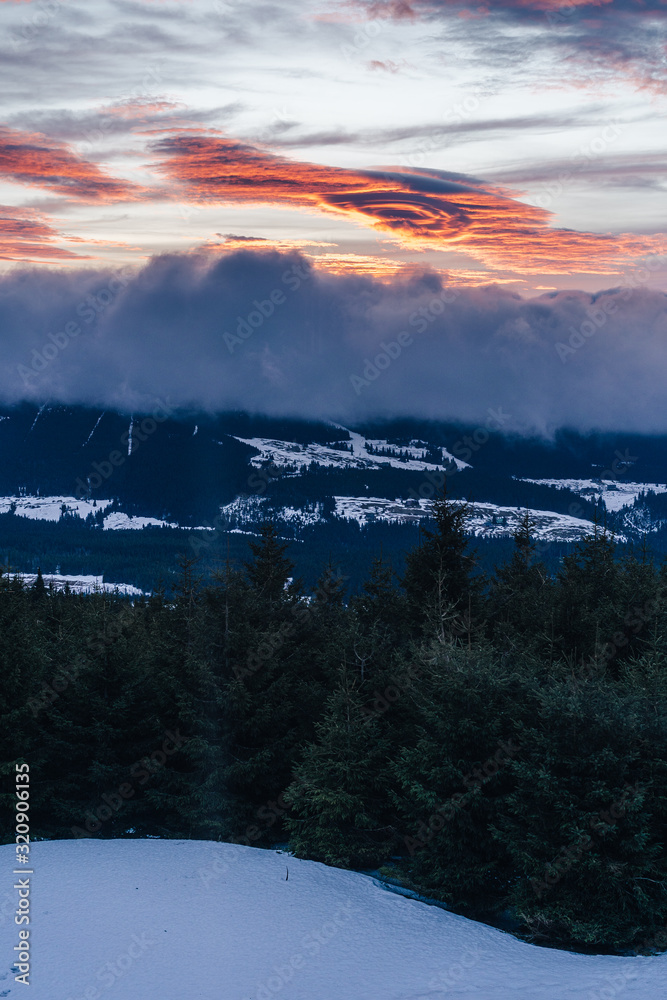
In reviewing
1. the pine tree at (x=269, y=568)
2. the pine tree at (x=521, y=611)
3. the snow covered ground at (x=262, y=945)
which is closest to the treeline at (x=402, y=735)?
the pine tree at (x=521, y=611)

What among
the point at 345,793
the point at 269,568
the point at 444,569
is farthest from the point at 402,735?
the point at 269,568

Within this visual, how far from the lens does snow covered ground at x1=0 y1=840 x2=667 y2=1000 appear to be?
1486 cm

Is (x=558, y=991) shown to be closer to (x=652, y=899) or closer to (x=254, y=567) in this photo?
(x=652, y=899)

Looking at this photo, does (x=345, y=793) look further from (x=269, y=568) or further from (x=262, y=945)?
(x=269, y=568)

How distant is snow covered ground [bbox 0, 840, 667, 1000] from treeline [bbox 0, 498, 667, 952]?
4.24 feet

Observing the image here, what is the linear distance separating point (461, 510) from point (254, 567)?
13.8 metres

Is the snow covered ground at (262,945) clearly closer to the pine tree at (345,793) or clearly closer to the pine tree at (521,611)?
the pine tree at (345,793)

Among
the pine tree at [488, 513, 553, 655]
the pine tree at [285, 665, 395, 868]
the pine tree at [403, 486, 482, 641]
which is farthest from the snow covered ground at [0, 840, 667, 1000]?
the pine tree at [403, 486, 482, 641]

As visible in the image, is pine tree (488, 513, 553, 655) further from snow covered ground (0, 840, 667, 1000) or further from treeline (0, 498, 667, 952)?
snow covered ground (0, 840, 667, 1000)

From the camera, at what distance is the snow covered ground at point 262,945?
14.9 metres

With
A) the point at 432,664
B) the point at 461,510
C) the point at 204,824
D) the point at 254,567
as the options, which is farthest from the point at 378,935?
the point at 254,567


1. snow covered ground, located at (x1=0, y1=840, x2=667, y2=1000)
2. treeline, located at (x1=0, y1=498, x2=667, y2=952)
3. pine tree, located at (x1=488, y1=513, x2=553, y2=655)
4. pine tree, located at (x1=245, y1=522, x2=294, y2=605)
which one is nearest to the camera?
snow covered ground, located at (x1=0, y1=840, x2=667, y2=1000)

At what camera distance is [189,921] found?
57.3 feet

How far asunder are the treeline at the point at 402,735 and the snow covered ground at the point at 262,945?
1291 mm
